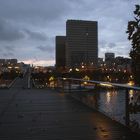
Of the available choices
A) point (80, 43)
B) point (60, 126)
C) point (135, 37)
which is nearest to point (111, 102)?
point (60, 126)

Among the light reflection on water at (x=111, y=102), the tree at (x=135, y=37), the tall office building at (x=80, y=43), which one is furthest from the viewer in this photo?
the tall office building at (x=80, y=43)

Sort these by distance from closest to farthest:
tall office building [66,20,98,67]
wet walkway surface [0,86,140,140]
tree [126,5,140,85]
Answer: tree [126,5,140,85] < wet walkway surface [0,86,140,140] < tall office building [66,20,98,67]

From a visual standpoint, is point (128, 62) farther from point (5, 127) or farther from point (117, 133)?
point (5, 127)

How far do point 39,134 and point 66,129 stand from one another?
0.89m

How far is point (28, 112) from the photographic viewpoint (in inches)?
551

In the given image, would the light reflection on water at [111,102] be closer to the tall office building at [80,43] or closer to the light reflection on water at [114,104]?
the light reflection on water at [114,104]

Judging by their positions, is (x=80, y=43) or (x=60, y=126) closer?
(x=60, y=126)

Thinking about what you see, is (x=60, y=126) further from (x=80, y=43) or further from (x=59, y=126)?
(x=80, y=43)

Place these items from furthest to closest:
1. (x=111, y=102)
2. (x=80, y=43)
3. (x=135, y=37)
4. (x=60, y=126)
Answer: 1. (x=80, y=43)
2. (x=111, y=102)
3. (x=60, y=126)
4. (x=135, y=37)

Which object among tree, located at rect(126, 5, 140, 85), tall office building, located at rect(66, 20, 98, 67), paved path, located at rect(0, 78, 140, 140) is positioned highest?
tall office building, located at rect(66, 20, 98, 67)

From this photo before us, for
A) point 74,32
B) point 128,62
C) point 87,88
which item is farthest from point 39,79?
point 128,62

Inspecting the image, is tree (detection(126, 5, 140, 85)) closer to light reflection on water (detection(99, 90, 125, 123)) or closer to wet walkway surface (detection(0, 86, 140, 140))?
wet walkway surface (detection(0, 86, 140, 140))

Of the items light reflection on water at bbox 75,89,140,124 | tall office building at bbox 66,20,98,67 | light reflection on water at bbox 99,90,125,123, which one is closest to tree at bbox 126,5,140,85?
light reflection on water at bbox 75,89,140,124

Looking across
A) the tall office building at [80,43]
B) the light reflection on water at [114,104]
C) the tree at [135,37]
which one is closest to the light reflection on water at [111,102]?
the light reflection on water at [114,104]
